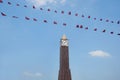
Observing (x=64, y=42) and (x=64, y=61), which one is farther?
(x=64, y=42)

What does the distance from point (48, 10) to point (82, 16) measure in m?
3.08

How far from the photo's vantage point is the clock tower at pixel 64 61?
43.1 metres

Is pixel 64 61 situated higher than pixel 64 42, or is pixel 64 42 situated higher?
pixel 64 42

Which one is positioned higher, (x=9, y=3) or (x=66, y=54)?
(x=66, y=54)

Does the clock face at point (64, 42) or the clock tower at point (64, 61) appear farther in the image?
the clock face at point (64, 42)

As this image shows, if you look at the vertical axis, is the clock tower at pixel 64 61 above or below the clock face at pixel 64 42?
below

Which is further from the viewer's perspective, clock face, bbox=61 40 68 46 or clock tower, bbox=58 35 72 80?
clock face, bbox=61 40 68 46

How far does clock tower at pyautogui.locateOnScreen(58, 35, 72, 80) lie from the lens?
43062mm

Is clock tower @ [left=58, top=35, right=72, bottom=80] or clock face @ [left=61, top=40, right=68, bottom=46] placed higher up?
clock face @ [left=61, top=40, right=68, bottom=46]

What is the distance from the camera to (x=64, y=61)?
44.3 meters

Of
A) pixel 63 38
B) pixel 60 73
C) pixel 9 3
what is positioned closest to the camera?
pixel 9 3

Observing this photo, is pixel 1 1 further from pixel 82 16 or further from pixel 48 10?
pixel 82 16

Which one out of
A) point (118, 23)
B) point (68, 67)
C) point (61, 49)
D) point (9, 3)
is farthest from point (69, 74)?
point (9, 3)

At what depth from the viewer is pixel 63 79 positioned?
43125mm
